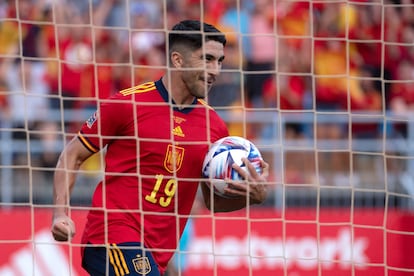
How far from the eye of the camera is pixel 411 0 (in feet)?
30.8

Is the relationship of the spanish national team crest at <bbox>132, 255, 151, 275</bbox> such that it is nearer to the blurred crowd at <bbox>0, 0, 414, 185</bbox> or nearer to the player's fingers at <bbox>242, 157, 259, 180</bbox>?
the player's fingers at <bbox>242, 157, 259, 180</bbox>

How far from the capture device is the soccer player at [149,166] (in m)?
5.10

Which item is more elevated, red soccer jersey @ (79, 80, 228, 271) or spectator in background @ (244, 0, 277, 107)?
spectator in background @ (244, 0, 277, 107)

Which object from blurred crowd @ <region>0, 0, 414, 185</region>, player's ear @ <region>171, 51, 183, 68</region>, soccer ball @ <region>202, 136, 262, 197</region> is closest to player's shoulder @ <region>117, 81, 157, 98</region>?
player's ear @ <region>171, 51, 183, 68</region>

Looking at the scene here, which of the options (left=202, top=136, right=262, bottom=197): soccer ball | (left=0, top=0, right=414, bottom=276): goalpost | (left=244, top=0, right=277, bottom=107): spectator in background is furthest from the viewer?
(left=244, top=0, right=277, bottom=107): spectator in background

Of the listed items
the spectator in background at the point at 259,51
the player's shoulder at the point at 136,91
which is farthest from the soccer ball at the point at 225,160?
the spectator in background at the point at 259,51

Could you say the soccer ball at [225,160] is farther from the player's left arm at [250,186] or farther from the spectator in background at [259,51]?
the spectator in background at [259,51]

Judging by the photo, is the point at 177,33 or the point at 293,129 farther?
the point at 293,129

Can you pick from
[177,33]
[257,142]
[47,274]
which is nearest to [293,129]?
[257,142]

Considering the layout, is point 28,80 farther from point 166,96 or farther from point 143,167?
point 143,167

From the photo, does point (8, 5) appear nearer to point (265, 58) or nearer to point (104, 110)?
point (265, 58)

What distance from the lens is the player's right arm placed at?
4.95 meters

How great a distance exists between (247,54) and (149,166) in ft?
14.2

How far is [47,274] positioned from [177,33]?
10.6ft
